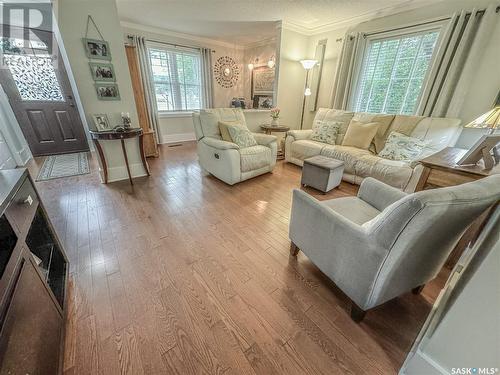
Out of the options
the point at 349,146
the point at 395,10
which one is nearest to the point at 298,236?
the point at 349,146

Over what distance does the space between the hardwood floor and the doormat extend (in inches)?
48.2

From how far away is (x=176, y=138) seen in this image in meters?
5.17

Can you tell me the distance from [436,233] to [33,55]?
5.74 meters

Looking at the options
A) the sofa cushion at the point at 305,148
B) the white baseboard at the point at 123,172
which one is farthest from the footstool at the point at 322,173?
the white baseboard at the point at 123,172

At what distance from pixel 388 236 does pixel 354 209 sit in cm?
63

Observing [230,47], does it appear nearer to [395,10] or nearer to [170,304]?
[395,10]

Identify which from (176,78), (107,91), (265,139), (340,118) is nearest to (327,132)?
(340,118)

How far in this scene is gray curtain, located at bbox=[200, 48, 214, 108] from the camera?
4.97 metres

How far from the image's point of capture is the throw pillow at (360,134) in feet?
9.52

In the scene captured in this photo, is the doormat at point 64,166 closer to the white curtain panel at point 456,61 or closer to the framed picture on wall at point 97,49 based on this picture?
the framed picture on wall at point 97,49

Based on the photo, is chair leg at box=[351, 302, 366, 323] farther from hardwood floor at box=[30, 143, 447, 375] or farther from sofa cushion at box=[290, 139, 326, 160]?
sofa cushion at box=[290, 139, 326, 160]

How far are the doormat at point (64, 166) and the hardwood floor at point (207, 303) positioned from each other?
122 cm

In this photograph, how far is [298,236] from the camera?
140cm

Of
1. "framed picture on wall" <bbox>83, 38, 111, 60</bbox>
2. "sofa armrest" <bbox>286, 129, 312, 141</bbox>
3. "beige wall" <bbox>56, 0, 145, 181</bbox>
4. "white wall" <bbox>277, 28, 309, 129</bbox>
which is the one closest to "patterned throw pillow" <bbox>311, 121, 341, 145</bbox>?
"sofa armrest" <bbox>286, 129, 312, 141</bbox>
